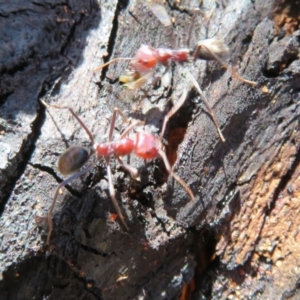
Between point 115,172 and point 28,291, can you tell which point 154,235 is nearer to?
point 115,172

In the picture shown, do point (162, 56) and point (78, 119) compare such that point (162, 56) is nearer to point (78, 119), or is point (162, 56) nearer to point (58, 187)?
point (78, 119)

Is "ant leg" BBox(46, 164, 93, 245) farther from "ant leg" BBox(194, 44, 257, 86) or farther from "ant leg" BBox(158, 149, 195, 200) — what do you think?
"ant leg" BBox(194, 44, 257, 86)

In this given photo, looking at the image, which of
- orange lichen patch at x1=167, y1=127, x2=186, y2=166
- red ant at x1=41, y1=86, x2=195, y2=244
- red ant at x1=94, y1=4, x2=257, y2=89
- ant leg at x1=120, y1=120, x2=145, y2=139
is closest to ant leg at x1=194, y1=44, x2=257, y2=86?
red ant at x1=94, y1=4, x2=257, y2=89

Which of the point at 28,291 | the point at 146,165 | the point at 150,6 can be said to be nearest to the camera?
the point at 28,291

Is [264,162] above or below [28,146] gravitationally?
below

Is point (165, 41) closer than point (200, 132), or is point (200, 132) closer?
point (200, 132)

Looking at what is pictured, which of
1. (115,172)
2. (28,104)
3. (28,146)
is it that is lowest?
(115,172)

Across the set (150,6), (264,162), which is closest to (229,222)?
(264,162)

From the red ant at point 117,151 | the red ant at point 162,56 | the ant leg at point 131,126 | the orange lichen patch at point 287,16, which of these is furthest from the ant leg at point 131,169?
the orange lichen patch at point 287,16

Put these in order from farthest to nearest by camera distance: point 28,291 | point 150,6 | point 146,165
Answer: point 150,6 → point 146,165 → point 28,291
